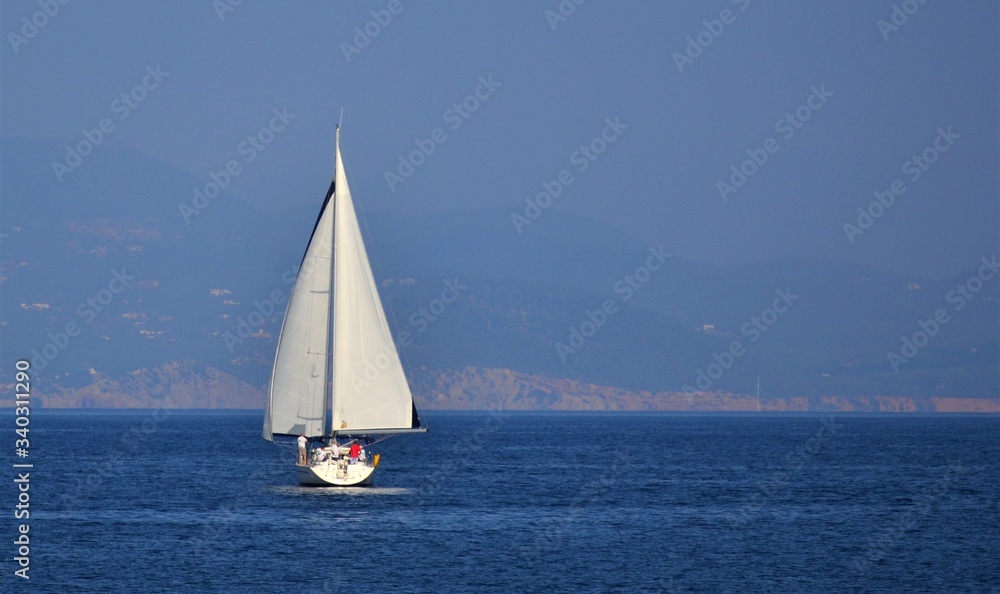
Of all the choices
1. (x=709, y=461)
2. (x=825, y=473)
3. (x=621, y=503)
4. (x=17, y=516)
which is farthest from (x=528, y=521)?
(x=709, y=461)

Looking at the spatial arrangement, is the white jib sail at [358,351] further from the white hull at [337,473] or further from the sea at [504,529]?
the sea at [504,529]

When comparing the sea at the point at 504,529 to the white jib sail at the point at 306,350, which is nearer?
the sea at the point at 504,529

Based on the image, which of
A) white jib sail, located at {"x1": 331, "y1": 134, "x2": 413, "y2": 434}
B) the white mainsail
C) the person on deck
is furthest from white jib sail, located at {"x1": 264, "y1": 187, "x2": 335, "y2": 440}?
white jib sail, located at {"x1": 331, "y1": 134, "x2": 413, "y2": 434}

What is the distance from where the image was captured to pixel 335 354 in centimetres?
5972

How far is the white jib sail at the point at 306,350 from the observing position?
59.6 m

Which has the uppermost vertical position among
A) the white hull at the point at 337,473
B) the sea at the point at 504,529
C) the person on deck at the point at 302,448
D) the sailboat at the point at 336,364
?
the sailboat at the point at 336,364

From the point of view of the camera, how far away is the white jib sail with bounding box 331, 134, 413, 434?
195 feet

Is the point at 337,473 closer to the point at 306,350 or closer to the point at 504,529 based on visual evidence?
the point at 306,350

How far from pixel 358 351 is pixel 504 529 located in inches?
457

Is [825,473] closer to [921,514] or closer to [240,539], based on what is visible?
[921,514]

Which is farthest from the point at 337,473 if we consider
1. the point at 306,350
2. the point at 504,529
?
the point at 504,529

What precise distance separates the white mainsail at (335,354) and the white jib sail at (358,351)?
44 mm

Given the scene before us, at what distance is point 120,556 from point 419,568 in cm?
1024

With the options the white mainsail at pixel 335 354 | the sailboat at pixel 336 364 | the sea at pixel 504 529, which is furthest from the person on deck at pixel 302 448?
the sea at pixel 504 529
